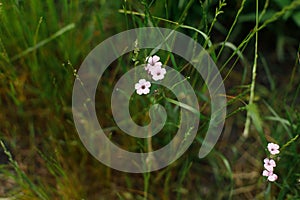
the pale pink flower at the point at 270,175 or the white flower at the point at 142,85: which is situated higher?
the white flower at the point at 142,85

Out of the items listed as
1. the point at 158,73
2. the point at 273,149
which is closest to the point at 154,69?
the point at 158,73

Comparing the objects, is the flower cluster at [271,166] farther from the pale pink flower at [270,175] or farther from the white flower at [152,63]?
the white flower at [152,63]

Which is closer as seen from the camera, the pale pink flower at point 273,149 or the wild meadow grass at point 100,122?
the pale pink flower at point 273,149

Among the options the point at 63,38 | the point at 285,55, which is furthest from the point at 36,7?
the point at 285,55

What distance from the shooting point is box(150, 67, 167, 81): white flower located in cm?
99

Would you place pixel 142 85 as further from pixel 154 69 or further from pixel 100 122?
pixel 100 122

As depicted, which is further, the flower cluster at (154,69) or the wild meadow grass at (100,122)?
the wild meadow grass at (100,122)

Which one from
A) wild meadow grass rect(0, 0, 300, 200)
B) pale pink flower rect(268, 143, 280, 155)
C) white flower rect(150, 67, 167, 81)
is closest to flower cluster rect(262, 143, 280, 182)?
pale pink flower rect(268, 143, 280, 155)

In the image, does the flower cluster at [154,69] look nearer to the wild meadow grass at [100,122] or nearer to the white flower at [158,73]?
the white flower at [158,73]

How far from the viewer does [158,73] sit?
3.27ft

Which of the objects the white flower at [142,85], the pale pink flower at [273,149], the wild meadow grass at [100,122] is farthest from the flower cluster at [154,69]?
the pale pink flower at [273,149]

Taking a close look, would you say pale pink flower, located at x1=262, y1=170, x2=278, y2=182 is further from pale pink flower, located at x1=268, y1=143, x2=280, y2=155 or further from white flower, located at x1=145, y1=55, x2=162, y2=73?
white flower, located at x1=145, y1=55, x2=162, y2=73

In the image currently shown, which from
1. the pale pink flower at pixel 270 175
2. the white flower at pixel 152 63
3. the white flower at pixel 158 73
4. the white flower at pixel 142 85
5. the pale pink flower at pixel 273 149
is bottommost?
the pale pink flower at pixel 270 175

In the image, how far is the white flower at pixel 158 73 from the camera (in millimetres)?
987
